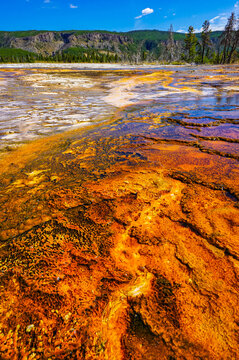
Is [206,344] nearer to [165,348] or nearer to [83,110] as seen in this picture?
[165,348]

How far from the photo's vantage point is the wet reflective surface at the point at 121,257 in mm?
853

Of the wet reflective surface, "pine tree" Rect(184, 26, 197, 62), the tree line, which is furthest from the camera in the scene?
"pine tree" Rect(184, 26, 197, 62)

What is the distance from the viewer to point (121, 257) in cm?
124

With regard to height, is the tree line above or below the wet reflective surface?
above

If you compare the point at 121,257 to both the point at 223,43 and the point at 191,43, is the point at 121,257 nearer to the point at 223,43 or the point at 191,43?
the point at 223,43

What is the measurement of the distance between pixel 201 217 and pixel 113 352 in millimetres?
1101

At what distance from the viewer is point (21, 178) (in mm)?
2176

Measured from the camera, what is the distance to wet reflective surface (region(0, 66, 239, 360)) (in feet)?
2.80

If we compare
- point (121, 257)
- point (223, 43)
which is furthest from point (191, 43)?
point (121, 257)

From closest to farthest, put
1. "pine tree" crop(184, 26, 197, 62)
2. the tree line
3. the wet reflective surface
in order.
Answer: the wet reflective surface, the tree line, "pine tree" crop(184, 26, 197, 62)

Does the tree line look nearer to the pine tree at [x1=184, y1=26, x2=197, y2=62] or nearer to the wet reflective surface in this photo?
the pine tree at [x1=184, y1=26, x2=197, y2=62]

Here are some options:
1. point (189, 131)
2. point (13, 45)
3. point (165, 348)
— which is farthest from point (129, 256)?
point (13, 45)

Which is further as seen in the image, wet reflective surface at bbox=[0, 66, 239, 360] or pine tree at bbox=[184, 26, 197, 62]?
pine tree at bbox=[184, 26, 197, 62]

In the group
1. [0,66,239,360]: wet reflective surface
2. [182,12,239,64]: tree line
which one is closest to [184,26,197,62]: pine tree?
[182,12,239,64]: tree line
